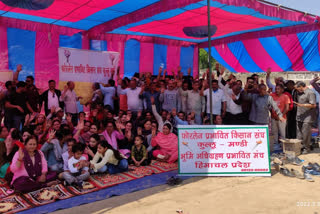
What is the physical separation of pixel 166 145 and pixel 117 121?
1127 mm

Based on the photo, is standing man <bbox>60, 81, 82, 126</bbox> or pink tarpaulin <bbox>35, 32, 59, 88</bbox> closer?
standing man <bbox>60, 81, 82, 126</bbox>

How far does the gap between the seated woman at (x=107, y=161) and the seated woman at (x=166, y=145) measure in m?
0.86

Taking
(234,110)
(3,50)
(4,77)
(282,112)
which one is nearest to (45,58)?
(3,50)

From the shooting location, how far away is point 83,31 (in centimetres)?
773

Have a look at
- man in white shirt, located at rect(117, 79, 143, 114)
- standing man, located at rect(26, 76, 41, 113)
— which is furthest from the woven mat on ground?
standing man, located at rect(26, 76, 41, 113)

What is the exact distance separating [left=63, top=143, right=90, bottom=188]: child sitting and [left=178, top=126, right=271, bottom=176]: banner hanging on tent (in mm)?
1485

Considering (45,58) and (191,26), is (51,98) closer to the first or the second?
(45,58)

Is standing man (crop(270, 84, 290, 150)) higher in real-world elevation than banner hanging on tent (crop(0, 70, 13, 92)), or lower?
lower

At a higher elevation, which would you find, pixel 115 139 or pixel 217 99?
pixel 217 99

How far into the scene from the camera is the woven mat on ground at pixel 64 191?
136 inches

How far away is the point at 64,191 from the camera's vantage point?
154 inches

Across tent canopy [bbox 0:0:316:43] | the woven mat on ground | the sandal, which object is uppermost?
tent canopy [bbox 0:0:316:43]

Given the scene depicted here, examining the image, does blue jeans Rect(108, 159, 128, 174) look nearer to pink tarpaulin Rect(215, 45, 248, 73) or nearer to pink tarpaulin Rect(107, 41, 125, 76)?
pink tarpaulin Rect(107, 41, 125, 76)

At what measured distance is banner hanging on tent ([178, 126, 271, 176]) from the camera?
446 centimetres
